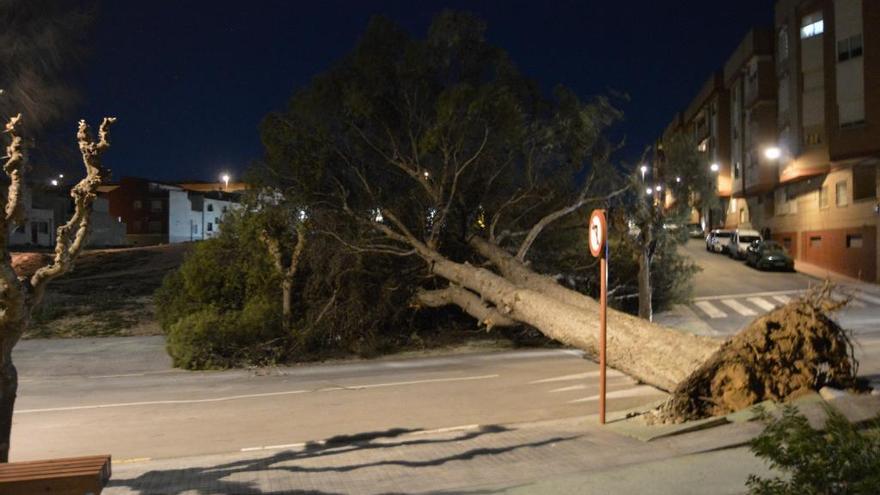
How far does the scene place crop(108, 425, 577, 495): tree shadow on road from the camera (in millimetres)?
6320

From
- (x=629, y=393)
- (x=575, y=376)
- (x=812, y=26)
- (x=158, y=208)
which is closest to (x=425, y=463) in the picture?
(x=629, y=393)

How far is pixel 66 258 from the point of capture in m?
5.77

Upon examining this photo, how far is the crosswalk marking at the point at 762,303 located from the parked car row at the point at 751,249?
951 centimetres

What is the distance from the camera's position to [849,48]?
105 ft

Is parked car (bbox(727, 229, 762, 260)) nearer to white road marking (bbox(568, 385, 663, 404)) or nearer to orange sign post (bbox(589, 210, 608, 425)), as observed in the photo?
white road marking (bbox(568, 385, 663, 404))

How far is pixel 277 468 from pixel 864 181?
1298 inches

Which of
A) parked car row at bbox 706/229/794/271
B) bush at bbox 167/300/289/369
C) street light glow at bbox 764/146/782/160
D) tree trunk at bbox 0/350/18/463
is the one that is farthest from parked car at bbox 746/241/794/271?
tree trunk at bbox 0/350/18/463

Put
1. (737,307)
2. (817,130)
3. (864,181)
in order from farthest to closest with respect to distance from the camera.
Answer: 1. (817,130)
2. (864,181)
3. (737,307)

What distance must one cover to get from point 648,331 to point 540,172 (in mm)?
9644

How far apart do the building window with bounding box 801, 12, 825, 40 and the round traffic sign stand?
31488mm

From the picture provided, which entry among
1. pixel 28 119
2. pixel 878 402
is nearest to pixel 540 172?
pixel 878 402

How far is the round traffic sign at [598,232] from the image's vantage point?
8617mm

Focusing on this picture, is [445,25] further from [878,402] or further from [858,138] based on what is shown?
[858,138]

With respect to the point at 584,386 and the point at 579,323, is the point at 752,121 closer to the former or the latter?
the point at 579,323
